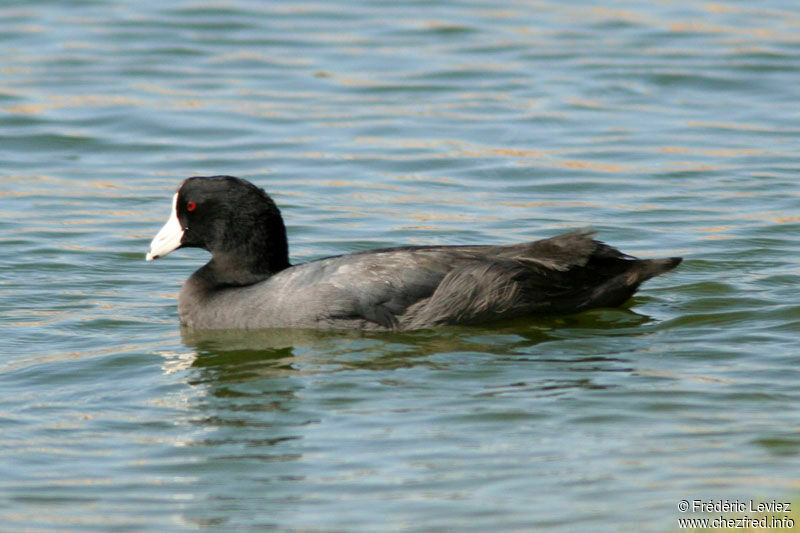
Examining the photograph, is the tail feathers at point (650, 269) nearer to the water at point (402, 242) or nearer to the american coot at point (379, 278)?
the american coot at point (379, 278)

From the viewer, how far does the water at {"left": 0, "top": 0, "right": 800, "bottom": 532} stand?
5.88m

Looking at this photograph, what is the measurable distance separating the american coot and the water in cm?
13

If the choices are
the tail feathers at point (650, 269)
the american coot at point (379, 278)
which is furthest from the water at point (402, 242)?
the tail feathers at point (650, 269)

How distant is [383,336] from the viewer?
7.88 m

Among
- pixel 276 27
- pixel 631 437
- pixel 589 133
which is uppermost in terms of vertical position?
pixel 276 27

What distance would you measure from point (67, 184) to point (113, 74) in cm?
350

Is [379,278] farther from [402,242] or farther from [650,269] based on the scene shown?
[402,242]

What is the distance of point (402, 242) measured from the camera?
10125mm

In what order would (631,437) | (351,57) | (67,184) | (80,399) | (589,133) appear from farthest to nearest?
(351,57)
(589,133)
(67,184)
(80,399)
(631,437)

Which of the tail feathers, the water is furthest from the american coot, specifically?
the water

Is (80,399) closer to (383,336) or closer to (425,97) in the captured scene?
(383,336)

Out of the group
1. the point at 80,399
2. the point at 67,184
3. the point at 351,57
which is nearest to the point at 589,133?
the point at 351,57

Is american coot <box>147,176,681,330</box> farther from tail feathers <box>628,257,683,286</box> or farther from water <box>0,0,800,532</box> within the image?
water <box>0,0,800,532</box>

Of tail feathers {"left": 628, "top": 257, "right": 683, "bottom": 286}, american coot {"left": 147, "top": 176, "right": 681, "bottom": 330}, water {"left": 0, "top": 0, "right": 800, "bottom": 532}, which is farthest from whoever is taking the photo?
tail feathers {"left": 628, "top": 257, "right": 683, "bottom": 286}
